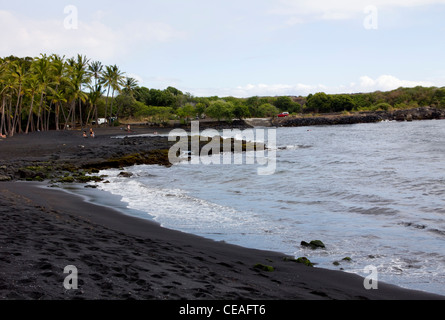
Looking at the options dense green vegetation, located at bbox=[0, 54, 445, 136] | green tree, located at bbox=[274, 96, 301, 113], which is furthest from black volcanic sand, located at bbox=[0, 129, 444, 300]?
green tree, located at bbox=[274, 96, 301, 113]

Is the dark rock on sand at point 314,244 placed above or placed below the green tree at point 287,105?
below

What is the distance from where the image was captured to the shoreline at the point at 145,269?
4.83m

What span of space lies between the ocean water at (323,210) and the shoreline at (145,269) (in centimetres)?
85

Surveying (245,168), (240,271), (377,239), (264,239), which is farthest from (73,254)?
(245,168)

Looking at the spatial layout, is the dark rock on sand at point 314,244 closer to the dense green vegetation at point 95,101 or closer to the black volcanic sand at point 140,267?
the black volcanic sand at point 140,267

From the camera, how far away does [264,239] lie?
30.4ft

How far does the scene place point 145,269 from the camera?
584 cm

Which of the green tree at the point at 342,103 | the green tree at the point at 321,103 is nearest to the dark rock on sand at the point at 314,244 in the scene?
the green tree at the point at 321,103

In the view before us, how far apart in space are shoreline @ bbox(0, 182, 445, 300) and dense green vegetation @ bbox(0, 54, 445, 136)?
4632 cm

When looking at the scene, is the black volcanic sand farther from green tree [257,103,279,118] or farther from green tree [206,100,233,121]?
green tree [257,103,279,118]

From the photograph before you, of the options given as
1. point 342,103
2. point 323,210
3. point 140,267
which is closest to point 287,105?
point 342,103

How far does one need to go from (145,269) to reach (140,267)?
119mm
